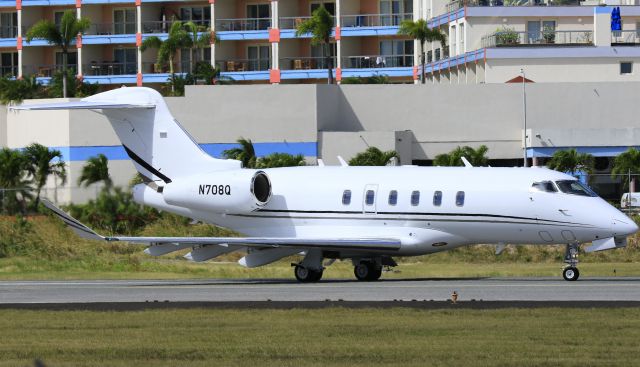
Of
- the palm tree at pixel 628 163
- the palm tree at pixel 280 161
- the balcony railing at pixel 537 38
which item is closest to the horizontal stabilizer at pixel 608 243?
the palm tree at pixel 280 161

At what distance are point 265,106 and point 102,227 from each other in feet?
87.8

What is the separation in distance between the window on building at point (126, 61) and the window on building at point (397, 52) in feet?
61.1

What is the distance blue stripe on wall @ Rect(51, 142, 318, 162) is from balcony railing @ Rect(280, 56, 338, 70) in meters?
30.4

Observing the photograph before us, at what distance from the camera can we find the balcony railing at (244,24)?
333ft

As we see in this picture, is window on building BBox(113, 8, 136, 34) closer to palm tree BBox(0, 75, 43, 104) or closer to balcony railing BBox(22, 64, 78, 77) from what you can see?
balcony railing BBox(22, 64, 78, 77)

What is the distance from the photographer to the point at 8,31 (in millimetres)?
107688

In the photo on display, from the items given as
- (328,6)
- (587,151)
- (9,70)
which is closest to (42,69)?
(9,70)

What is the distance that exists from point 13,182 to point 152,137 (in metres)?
20.1

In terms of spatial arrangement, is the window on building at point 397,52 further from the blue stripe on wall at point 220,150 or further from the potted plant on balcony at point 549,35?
the blue stripe on wall at point 220,150

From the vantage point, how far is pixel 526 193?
115 feet

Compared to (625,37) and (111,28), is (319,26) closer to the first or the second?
(625,37)

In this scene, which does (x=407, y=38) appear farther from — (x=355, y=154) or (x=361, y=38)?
(x=355, y=154)

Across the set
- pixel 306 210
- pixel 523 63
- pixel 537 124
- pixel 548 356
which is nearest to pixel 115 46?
A: pixel 523 63

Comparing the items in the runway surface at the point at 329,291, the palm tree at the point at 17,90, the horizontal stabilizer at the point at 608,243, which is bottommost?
the runway surface at the point at 329,291
